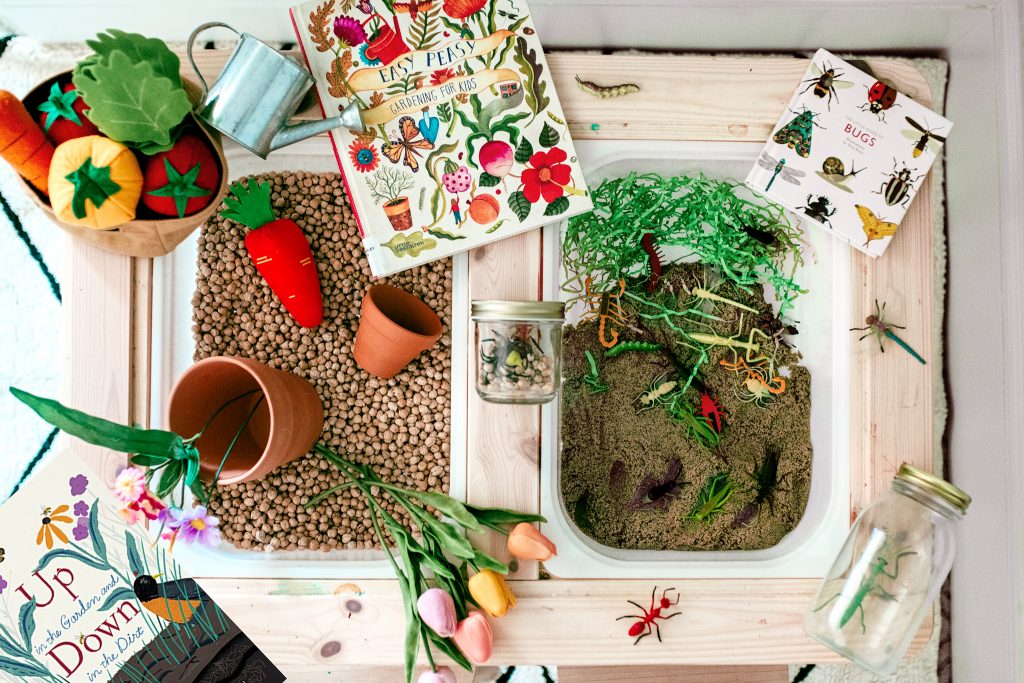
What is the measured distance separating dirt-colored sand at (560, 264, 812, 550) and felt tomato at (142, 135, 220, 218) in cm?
56

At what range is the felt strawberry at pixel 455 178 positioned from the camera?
98 cm

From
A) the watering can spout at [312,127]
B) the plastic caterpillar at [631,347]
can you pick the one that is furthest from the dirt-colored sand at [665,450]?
the watering can spout at [312,127]

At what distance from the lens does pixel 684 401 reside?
106 centimetres

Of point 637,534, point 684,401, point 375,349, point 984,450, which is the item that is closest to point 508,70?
point 375,349

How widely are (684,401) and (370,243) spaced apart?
534mm

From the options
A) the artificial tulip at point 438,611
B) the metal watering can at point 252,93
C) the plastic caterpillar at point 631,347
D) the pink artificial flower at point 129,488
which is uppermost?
the metal watering can at point 252,93

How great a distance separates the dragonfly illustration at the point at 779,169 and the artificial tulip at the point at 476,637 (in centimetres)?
76

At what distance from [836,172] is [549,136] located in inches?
16.9

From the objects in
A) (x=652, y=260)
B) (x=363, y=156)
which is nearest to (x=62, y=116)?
(x=363, y=156)

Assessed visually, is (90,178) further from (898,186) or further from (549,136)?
(898,186)

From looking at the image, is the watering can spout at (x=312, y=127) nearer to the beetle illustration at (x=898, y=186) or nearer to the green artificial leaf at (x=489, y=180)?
the green artificial leaf at (x=489, y=180)

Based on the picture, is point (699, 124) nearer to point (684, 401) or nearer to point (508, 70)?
point (508, 70)

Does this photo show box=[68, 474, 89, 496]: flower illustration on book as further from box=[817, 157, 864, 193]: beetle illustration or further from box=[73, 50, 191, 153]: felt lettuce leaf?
box=[817, 157, 864, 193]: beetle illustration

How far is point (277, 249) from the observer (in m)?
0.94
